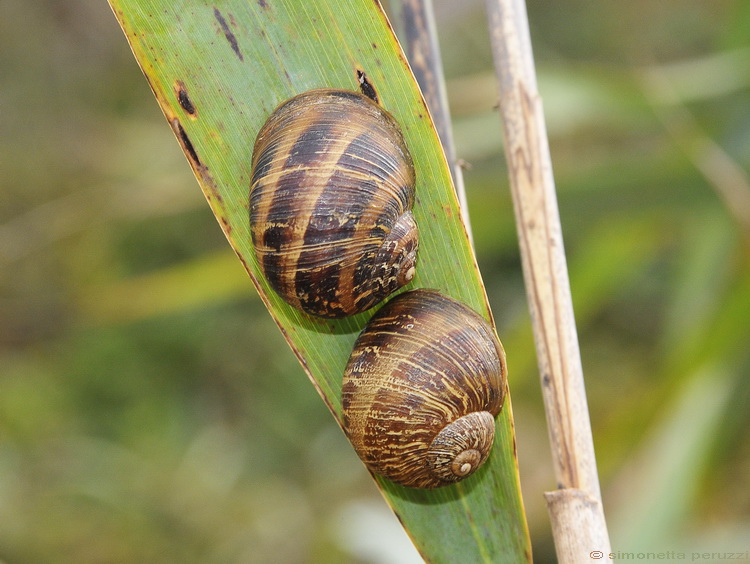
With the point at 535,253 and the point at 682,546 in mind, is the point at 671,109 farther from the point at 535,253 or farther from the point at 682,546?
the point at 682,546

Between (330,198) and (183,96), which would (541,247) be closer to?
(330,198)

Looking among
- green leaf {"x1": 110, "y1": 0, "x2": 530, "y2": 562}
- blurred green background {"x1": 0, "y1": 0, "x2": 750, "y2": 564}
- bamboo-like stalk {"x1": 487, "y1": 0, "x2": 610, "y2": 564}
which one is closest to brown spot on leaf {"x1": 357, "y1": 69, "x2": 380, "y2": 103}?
green leaf {"x1": 110, "y1": 0, "x2": 530, "y2": 562}

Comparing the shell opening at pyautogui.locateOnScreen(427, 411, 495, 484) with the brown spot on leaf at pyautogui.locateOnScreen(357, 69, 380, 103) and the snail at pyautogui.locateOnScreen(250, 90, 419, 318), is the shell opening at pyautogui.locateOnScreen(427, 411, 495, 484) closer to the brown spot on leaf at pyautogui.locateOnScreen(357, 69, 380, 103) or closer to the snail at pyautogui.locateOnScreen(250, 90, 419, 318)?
the snail at pyautogui.locateOnScreen(250, 90, 419, 318)

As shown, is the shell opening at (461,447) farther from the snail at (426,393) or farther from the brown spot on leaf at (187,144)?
the brown spot on leaf at (187,144)

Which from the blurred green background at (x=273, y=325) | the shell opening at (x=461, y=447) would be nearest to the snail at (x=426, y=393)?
the shell opening at (x=461, y=447)

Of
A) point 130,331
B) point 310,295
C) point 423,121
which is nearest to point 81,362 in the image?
point 130,331
